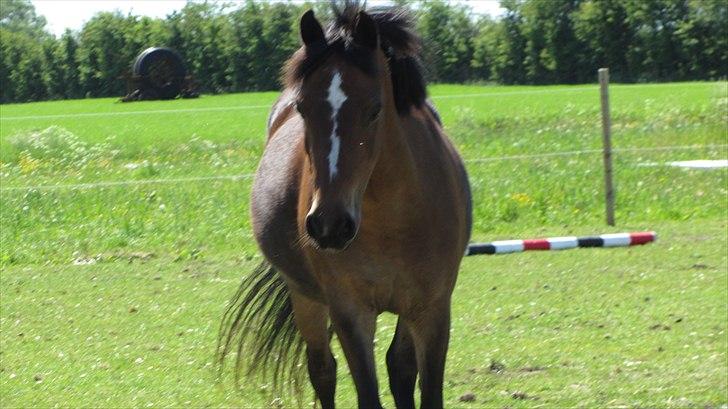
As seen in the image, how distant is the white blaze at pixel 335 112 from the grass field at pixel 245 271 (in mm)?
2311

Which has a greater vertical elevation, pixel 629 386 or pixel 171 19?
pixel 171 19

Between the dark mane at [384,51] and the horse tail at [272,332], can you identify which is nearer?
the dark mane at [384,51]

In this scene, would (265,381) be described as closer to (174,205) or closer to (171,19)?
(174,205)

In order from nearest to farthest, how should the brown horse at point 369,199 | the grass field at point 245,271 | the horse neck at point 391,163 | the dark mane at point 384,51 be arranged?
the brown horse at point 369,199 → the dark mane at point 384,51 → the horse neck at point 391,163 → the grass field at point 245,271

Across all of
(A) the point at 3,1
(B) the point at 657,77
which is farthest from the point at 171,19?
(B) the point at 657,77

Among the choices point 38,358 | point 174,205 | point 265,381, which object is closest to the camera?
point 265,381

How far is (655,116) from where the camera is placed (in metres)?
19.2

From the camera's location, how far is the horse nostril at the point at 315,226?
3188 millimetres

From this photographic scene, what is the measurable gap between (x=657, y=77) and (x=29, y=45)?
959 inches

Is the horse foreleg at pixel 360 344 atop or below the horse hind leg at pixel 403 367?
atop

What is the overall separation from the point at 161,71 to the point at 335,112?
21.6 m

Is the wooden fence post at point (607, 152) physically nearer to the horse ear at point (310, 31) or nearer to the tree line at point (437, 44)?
the tree line at point (437, 44)

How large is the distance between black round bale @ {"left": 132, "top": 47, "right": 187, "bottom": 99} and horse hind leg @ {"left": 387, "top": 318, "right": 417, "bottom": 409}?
1875 cm

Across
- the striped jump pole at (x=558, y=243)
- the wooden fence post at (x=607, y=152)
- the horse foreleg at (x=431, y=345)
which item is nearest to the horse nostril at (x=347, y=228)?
the horse foreleg at (x=431, y=345)
